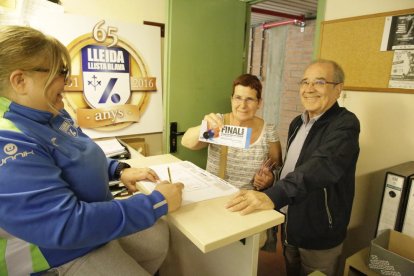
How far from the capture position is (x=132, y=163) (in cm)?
142

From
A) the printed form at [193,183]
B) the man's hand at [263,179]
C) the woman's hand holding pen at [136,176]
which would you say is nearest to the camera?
the printed form at [193,183]

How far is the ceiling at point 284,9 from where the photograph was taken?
11.6 feet

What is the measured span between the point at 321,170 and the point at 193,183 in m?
0.55

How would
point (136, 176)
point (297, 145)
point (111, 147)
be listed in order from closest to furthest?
point (136, 176)
point (297, 145)
point (111, 147)

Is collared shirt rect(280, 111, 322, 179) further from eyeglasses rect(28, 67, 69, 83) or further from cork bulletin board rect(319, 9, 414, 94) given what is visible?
eyeglasses rect(28, 67, 69, 83)

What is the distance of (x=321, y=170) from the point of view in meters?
1.20

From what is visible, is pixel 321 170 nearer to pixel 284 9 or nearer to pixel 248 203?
pixel 248 203

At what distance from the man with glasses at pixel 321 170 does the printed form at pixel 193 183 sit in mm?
248

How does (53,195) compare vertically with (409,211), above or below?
above

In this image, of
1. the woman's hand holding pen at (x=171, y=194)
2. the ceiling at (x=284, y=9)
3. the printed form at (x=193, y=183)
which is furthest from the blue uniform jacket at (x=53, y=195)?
the ceiling at (x=284, y=9)

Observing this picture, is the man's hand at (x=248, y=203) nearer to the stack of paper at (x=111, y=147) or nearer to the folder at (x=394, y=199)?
the folder at (x=394, y=199)

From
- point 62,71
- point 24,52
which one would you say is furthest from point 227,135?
point 24,52

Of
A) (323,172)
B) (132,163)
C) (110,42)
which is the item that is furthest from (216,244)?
(110,42)

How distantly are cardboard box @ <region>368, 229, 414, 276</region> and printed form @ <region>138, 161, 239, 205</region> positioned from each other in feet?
2.69
